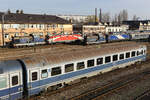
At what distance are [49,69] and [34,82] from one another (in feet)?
5.17

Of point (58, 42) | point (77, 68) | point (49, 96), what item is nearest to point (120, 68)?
point (77, 68)

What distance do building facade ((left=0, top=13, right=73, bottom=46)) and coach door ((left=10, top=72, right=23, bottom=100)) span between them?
108 feet

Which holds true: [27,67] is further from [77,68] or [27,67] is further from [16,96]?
[77,68]

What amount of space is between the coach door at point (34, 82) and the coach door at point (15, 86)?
75cm

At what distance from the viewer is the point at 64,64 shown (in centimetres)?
1494

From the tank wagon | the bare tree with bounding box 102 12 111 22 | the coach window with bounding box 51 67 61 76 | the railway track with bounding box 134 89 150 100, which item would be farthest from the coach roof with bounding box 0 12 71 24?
the bare tree with bounding box 102 12 111 22

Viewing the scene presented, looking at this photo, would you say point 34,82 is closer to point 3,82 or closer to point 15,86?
point 15,86

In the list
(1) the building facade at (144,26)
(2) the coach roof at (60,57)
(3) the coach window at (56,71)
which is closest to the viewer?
(2) the coach roof at (60,57)

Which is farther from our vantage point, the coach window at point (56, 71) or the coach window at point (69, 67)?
the coach window at point (69, 67)

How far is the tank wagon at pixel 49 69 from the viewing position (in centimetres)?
1154

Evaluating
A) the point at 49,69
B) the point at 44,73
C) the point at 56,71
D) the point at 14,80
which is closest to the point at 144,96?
the point at 56,71

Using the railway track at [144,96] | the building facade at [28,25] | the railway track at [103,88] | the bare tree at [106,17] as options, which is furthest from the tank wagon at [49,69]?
the bare tree at [106,17]

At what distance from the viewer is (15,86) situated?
11734 mm

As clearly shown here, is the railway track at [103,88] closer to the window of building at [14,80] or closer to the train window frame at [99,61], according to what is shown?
the train window frame at [99,61]
